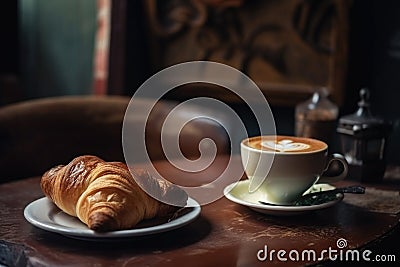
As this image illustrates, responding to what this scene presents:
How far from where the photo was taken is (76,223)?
90 cm

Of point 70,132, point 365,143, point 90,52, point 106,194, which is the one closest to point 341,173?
point 365,143

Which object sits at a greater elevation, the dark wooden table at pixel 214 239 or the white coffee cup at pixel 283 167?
the white coffee cup at pixel 283 167

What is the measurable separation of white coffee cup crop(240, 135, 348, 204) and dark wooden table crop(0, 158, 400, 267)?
4cm

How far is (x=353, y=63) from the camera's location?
184 cm

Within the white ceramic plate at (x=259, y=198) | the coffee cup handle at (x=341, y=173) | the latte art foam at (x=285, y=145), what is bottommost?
the white ceramic plate at (x=259, y=198)

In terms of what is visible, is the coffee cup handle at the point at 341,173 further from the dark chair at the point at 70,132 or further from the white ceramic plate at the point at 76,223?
the dark chair at the point at 70,132

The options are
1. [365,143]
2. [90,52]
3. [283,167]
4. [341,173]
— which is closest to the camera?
[283,167]

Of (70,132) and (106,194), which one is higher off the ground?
(106,194)

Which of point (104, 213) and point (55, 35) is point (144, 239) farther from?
point (55, 35)

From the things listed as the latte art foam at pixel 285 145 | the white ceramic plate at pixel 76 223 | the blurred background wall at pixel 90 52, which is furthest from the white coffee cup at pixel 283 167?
the blurred background wall at pixel 90 52

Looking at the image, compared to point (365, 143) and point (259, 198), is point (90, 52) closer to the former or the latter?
point (365, 143)

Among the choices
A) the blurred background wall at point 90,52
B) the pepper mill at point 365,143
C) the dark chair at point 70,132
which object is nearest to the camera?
the pepper mill at point 365,143

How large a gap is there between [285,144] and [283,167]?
76 millimetres

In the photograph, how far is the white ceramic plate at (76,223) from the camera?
829 mm
